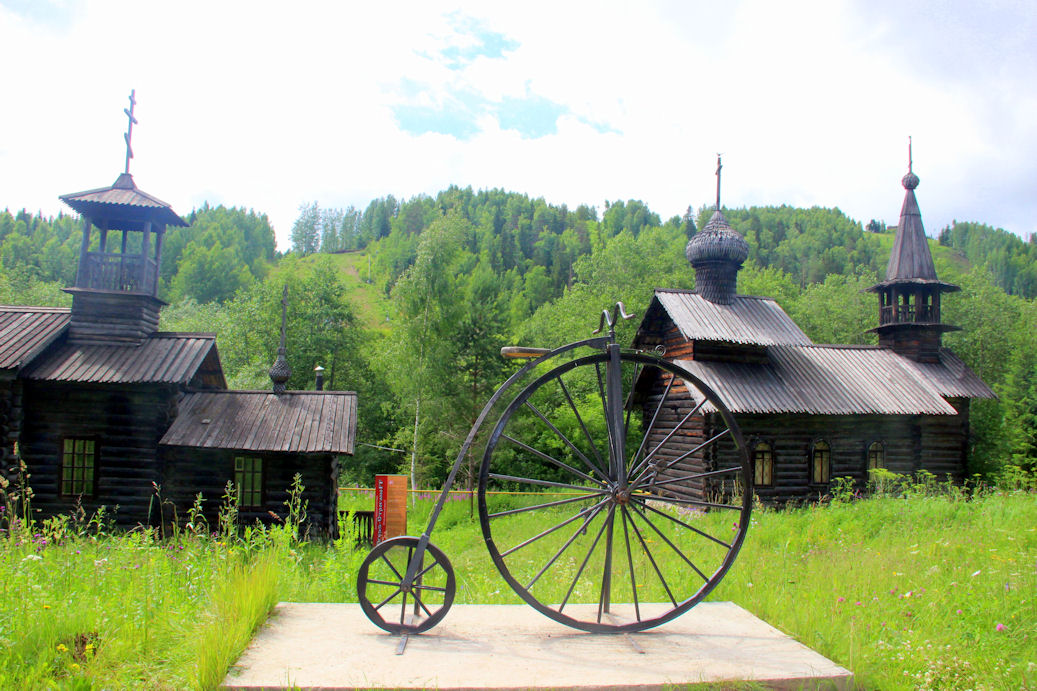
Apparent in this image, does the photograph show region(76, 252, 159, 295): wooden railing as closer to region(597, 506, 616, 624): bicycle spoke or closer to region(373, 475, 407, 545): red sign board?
region(373, 475, 407, 545): red sign board

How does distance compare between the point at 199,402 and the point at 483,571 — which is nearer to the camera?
the point at 483,571

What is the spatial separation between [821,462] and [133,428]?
1736 centimetres

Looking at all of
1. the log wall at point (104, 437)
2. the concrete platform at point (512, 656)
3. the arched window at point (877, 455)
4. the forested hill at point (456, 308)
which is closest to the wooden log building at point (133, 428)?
the log wall at point (104, 437)

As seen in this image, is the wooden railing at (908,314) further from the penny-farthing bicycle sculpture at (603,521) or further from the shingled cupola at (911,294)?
the penny-farthing bicycle sculpture at (603,521)

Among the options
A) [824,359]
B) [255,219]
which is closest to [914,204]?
[824,359]

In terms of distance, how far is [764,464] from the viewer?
1662 centimetres

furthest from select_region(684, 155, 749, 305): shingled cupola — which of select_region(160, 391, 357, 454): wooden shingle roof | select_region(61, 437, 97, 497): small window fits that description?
select_region(61, 437, 97, 497): small window

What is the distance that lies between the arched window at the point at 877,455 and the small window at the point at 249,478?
1629 cm

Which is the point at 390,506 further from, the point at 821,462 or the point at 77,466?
the point at 821,462

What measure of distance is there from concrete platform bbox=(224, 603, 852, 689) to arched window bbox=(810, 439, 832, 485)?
13.4 metres

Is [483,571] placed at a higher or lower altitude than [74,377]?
lower

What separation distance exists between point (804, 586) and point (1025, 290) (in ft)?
309

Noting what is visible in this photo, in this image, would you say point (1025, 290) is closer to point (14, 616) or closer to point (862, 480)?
point (862, 480)

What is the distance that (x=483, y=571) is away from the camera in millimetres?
10484
